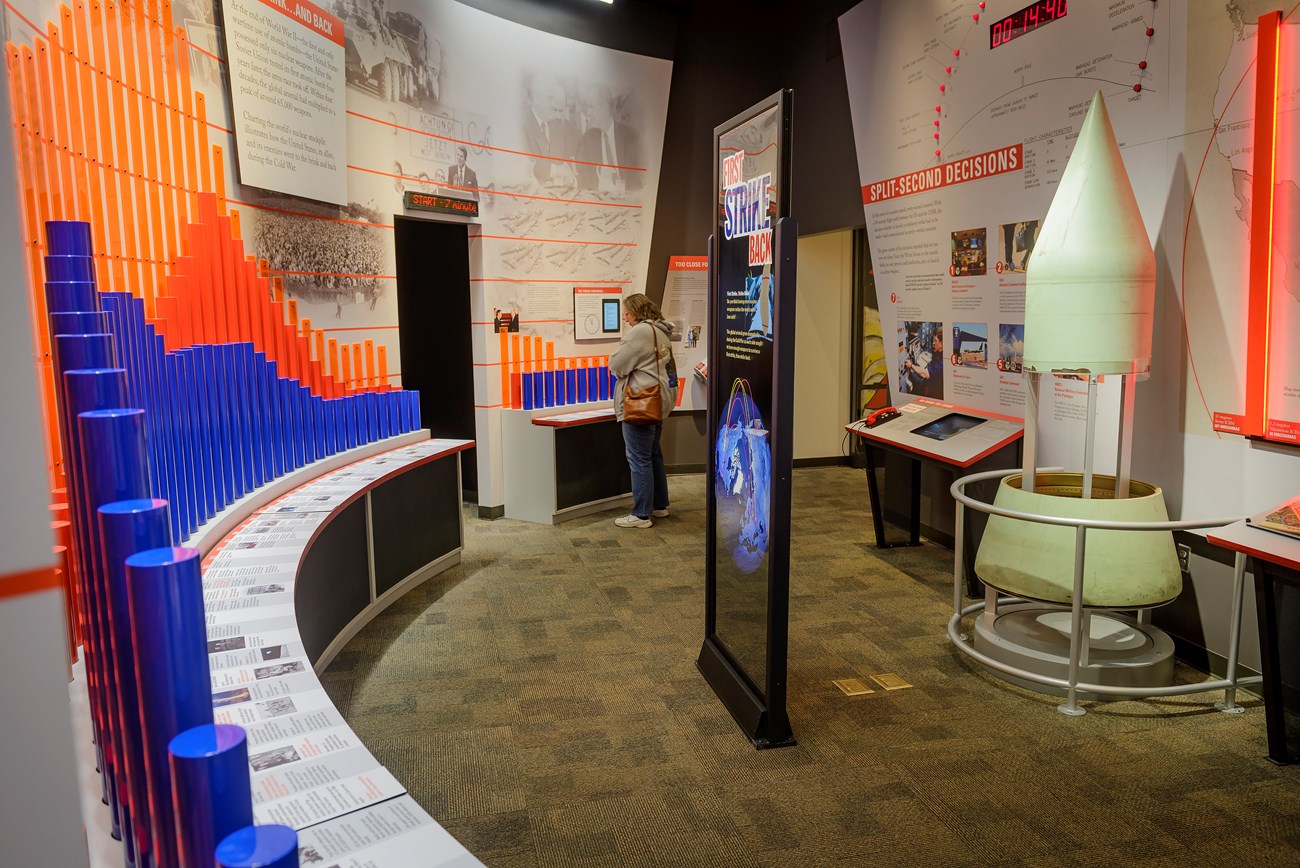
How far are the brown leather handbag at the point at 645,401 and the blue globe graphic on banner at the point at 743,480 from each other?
2514 mm

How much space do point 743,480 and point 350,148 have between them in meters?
3.38

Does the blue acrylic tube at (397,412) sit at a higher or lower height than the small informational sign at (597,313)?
lower

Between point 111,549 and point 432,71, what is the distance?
18.1 feet

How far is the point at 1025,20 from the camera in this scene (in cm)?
459

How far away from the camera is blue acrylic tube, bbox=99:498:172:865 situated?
95 cm

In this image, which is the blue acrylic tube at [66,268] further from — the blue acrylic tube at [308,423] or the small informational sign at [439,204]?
the small informational sign at [439,204]

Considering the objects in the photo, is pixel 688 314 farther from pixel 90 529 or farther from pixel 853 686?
pixel 90 529

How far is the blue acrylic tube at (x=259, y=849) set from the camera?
0.76 metres

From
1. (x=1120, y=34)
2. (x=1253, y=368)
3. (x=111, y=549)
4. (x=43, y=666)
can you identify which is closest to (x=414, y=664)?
(x=111, y=549)

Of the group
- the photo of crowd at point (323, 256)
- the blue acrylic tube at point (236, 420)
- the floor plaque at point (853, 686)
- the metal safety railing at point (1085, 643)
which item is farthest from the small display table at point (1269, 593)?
the photo of crowd at point (323, 256)

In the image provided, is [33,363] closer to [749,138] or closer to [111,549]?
[111,549]

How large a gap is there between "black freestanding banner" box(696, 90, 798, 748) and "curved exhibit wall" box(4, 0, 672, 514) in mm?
2052

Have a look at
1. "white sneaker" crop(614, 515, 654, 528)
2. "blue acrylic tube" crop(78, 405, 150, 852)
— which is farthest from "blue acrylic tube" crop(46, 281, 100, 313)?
"white sneaker" crop(614, 515, 654, 528)

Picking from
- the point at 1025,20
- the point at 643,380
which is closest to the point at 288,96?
the point at 643,380
